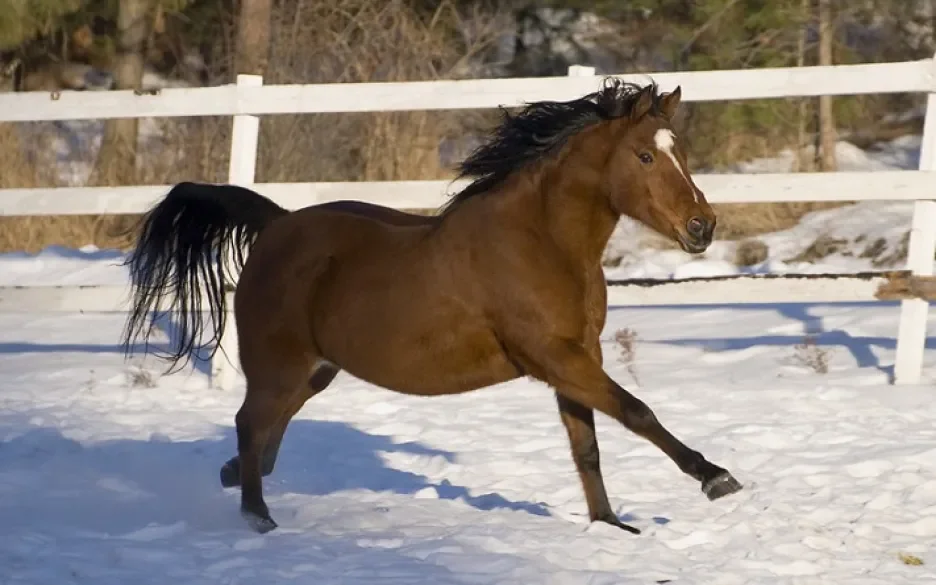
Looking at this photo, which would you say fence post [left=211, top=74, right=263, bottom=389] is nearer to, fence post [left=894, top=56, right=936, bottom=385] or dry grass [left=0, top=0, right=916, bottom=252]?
fence post [left=894, top=56, right=936, bottom=385]

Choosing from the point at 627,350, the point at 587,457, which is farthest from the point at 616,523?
the point at 627,350

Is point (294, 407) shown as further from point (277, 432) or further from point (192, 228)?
point (192, 228)

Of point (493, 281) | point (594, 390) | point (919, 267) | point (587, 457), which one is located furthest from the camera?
point (919, 267)

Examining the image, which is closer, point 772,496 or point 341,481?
point 772,496

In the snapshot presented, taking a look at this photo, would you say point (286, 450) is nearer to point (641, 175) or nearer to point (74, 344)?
point (641, 175)

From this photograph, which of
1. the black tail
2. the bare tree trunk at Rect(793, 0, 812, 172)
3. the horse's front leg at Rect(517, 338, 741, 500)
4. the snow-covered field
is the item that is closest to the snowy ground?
the snow-covered field

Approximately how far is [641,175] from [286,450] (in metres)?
2.60

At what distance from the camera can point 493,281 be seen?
461 centimetres

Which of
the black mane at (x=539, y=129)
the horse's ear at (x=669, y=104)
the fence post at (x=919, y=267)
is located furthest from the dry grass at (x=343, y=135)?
the horse's ear at (x=669, y=104)

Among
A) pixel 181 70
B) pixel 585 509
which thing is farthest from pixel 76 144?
pixel 585 509

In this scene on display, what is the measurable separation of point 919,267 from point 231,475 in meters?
3.79

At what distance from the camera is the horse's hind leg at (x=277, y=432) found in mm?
5320

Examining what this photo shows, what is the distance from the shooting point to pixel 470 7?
58.7 ft

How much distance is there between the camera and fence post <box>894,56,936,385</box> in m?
7.09
